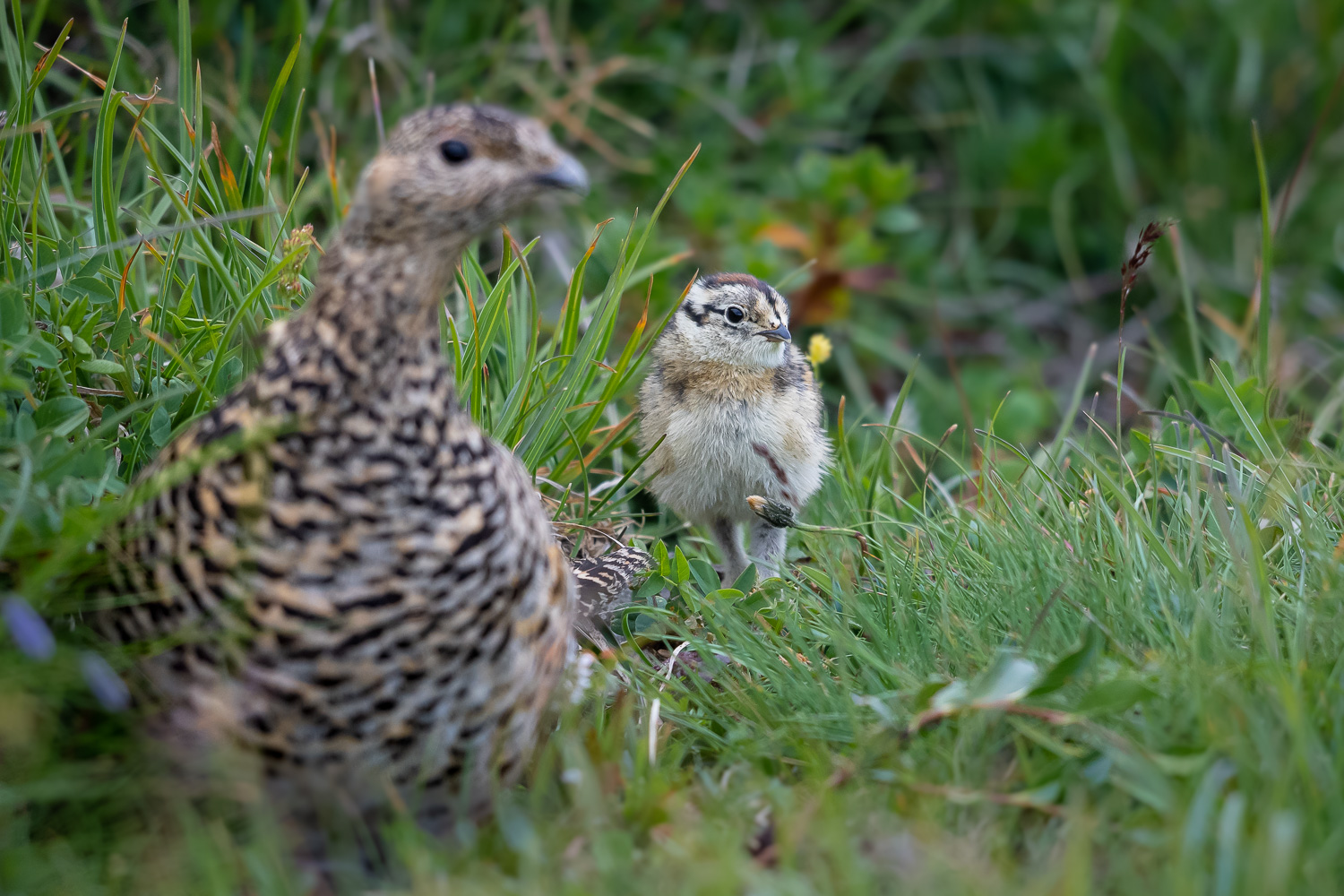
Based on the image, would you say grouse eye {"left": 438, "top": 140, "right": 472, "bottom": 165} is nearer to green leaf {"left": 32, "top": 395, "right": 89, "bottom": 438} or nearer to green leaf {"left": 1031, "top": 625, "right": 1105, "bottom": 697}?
green leaf {"left": 32, "top": 395, "right": 89, "bottom": 438}

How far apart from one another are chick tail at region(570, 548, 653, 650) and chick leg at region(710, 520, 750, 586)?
57cm

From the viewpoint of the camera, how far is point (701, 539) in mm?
4402

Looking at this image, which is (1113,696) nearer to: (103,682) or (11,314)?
(103,682)

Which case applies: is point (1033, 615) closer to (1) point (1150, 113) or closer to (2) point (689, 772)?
(2) point (689, 772)

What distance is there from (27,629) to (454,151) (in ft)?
3.88

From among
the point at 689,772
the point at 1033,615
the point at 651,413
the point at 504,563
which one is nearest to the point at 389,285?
the point at 504,563

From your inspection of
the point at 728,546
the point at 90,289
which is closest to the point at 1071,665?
the point at 728,546

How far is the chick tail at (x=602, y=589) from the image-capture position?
3564mm

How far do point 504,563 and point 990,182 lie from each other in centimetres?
598

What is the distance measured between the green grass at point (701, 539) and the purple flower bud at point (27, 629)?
0.09 meters

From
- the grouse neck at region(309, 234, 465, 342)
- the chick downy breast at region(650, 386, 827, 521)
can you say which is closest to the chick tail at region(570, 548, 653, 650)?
the chick downy breast at region(650, 386, 827, 521)

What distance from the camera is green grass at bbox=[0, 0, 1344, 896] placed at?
7.82ft

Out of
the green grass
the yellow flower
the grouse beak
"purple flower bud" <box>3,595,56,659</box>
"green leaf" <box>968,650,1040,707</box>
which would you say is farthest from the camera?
the yellow flower

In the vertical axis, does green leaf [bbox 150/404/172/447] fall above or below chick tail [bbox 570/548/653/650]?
above
